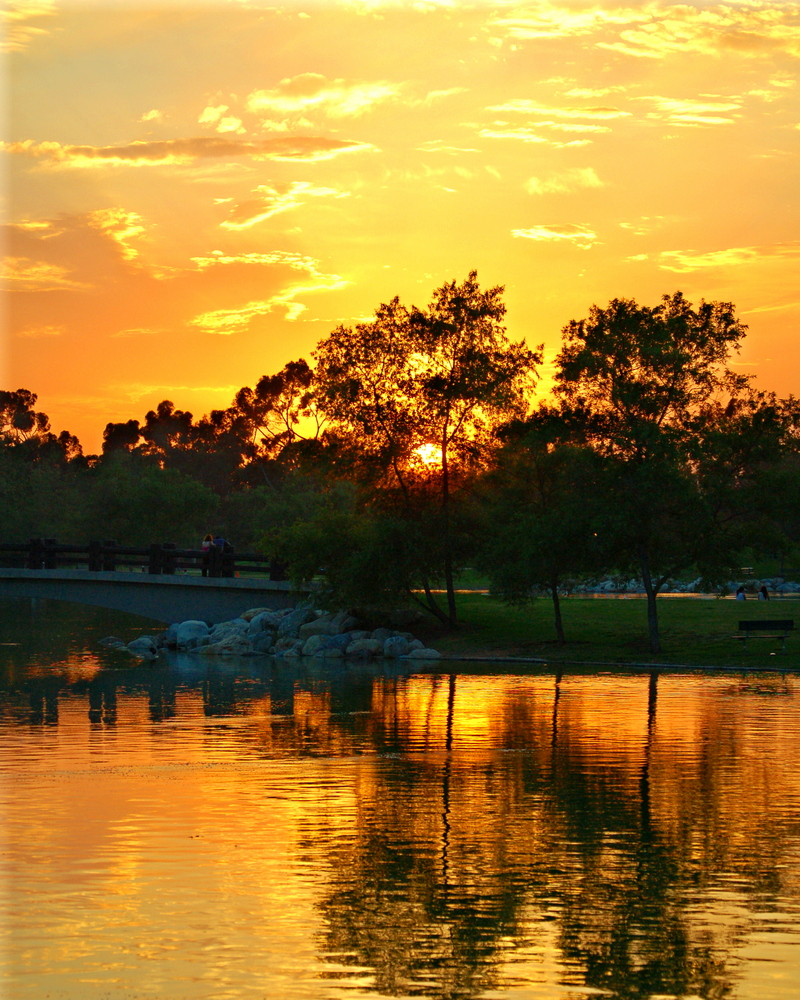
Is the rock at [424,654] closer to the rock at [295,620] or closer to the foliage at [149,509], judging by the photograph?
the rock at [295,620]

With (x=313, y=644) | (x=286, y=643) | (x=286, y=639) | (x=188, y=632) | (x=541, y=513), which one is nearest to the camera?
(x=541, y=513)

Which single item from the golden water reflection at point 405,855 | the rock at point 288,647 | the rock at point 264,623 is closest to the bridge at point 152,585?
the rock at point 264,623

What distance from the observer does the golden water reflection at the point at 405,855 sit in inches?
347

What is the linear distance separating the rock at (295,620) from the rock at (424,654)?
700 centimetres

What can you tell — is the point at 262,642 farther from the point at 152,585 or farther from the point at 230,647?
the point at 152,585

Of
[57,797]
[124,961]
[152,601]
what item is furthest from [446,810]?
[152,601]

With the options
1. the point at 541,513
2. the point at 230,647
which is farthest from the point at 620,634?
the point at 230,647

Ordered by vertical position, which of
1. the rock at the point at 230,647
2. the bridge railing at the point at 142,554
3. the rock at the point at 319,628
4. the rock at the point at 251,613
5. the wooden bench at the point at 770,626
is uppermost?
the bridge railing at the point at 142,554

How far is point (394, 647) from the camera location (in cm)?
4297

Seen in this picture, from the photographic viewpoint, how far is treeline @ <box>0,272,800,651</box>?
37.6m

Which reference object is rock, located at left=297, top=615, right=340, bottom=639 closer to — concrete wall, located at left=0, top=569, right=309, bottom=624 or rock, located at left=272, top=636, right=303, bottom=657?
rock, located at left=272, top=636, right=303, bottom=657

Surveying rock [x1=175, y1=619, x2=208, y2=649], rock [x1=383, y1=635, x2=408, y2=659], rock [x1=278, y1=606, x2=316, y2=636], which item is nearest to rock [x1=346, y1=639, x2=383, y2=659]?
rock [x1=383, y1=635, x2=408, y2=659]

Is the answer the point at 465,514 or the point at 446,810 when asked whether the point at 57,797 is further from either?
the point at 465,514

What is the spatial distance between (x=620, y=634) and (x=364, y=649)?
29.0 ft
